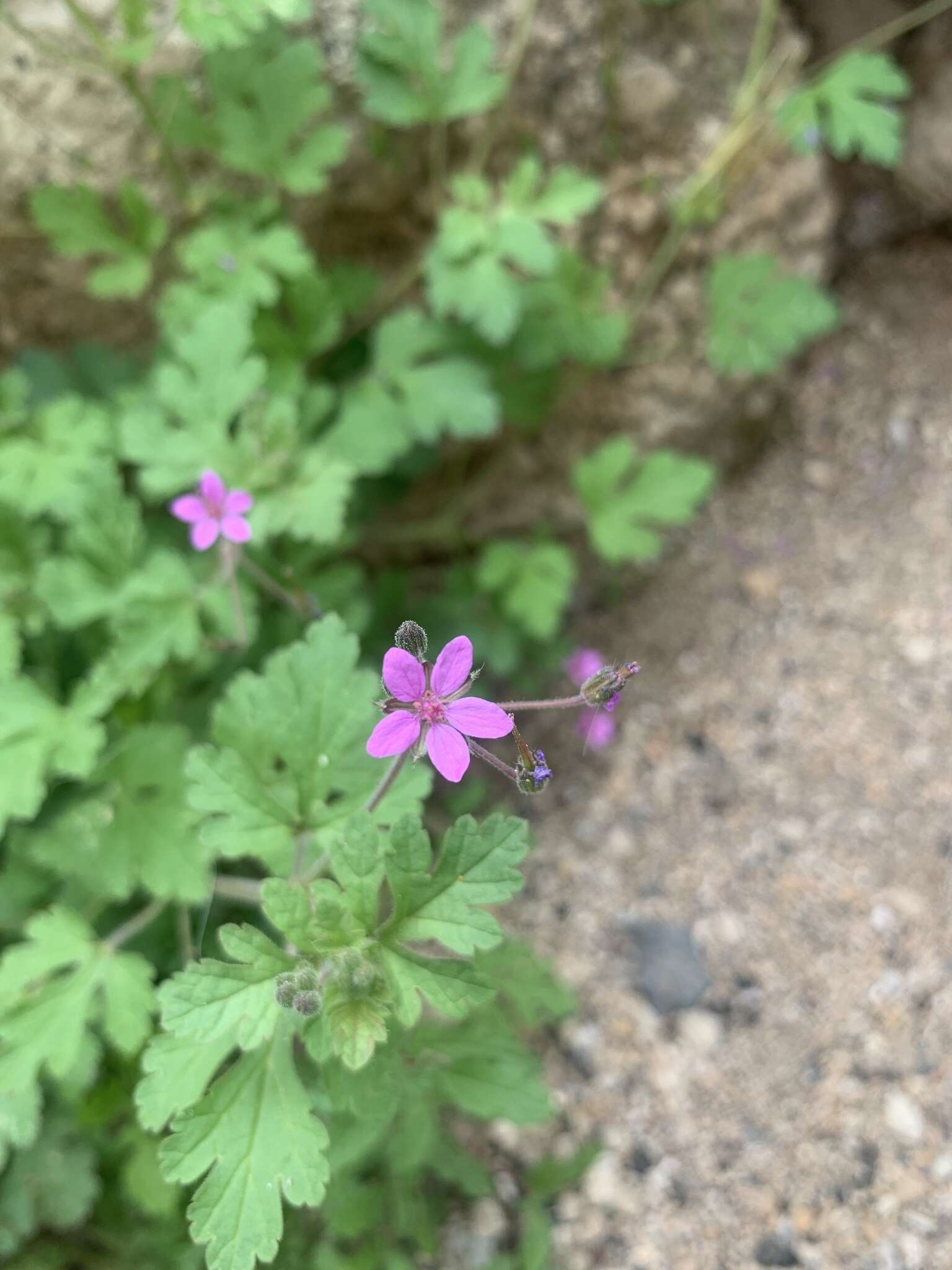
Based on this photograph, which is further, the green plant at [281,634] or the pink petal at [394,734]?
the green plant at [281,634]

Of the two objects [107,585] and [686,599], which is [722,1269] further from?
[107,585]

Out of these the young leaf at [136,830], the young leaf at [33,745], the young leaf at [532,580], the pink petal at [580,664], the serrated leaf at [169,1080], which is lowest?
the pink petal at [580,664]

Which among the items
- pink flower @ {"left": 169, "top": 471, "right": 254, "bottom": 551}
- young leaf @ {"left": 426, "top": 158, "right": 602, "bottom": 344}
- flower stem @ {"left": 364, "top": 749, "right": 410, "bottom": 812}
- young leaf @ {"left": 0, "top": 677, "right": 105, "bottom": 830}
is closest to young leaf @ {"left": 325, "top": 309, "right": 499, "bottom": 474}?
young leaf @ {"left": 426, "top": 158, "right": 602, "bottom": 344}

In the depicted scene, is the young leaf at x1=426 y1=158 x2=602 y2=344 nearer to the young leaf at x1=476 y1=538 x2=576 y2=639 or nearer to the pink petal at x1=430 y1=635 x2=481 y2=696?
the young leaf at x1=476 y1=538 x2=576 y2=639

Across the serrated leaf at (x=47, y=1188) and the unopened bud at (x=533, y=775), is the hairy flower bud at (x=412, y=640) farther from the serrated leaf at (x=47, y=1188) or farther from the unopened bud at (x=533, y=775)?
the serrated leaf at (x=47, y=1188)

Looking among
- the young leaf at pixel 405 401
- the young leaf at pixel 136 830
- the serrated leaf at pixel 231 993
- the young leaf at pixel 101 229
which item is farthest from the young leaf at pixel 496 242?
the serrated leaf at pixel 231 993

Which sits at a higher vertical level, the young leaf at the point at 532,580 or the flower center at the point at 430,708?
the flower center at the point at 430,708
